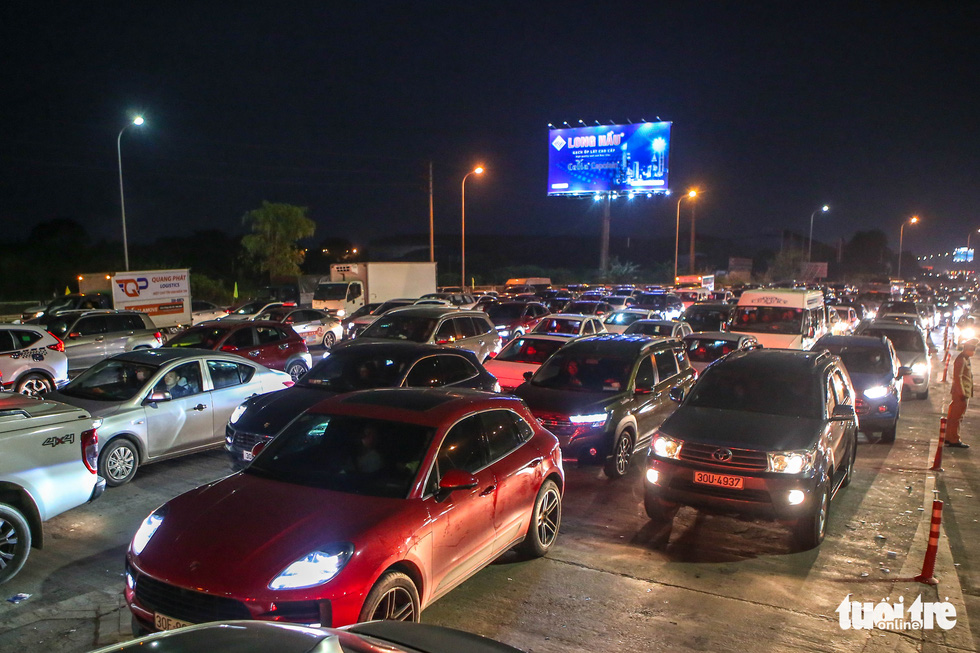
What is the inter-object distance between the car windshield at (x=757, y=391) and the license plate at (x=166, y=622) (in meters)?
5.66

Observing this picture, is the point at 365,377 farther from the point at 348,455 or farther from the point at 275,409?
the point at 348,455

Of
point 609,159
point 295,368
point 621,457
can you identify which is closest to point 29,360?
point 295,368

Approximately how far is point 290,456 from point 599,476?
4933 mm

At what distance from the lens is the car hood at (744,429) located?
6613 millimetres

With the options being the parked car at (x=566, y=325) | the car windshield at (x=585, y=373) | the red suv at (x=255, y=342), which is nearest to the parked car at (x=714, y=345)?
the parked car at (x=566, y=325)

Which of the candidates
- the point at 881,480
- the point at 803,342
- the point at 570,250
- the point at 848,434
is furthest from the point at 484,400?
the point at 570,250

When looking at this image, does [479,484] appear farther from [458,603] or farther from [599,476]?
[599,476]

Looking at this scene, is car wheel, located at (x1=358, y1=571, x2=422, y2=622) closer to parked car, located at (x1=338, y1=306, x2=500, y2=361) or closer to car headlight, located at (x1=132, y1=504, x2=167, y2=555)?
car headlight, located at (x1=132, y1=504, x2=167, y2=555)

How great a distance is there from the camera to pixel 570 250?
189 meters

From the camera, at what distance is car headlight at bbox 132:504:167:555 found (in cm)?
444

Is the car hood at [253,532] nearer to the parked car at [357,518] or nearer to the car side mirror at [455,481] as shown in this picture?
the parked car at [357,518]

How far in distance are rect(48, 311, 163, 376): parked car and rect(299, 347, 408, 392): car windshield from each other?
303 inches

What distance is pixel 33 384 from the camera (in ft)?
→ 43.1

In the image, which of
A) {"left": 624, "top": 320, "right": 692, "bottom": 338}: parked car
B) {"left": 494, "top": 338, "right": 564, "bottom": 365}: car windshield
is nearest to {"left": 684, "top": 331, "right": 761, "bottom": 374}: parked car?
{"left": 624, "top": 320, "right": 692, "bottom": 338}: parked car
